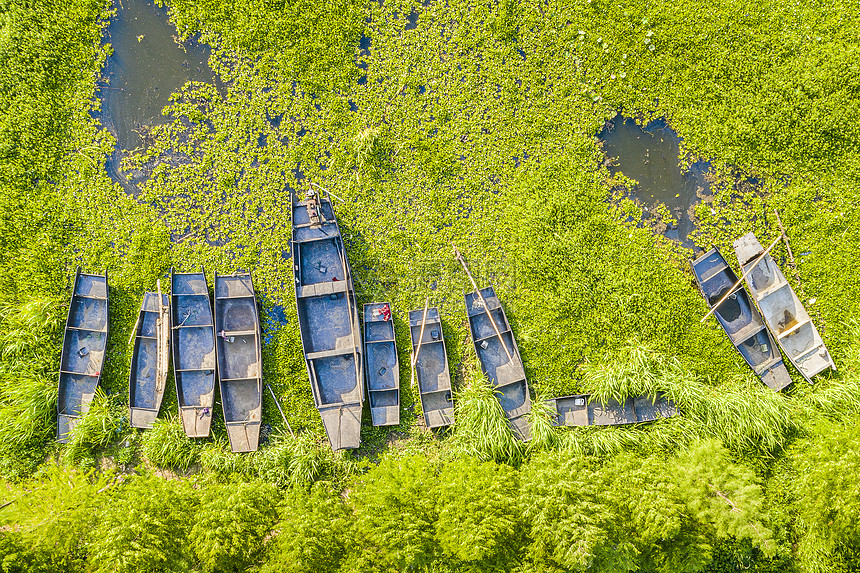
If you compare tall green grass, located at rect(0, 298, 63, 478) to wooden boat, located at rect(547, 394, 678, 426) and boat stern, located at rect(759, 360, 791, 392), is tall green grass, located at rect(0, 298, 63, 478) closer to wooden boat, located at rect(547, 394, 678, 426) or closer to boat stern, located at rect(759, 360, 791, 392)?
wooden boat, located at rect(547, 394, 678, 426)

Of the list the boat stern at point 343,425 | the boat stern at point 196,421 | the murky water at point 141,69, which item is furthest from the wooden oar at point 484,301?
the murky water at point 141,69

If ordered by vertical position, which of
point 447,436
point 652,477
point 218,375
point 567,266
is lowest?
point 652,477

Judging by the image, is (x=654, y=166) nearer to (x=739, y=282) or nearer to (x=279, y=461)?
(x=739, y=282)

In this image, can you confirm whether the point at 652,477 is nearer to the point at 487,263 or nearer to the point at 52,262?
the point at 487,263

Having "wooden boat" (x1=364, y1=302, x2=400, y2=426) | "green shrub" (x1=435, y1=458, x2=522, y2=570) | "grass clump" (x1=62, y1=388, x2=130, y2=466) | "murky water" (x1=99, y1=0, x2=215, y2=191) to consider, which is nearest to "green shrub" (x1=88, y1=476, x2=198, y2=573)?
"grass clump" (x1=62, y1=388, x2=130, y2=466)

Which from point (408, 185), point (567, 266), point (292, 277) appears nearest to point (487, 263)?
point (567, 266)

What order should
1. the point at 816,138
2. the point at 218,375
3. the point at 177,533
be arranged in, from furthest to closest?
1. the point at 816,138
2. the point at 218,375
3. the point at 177,533
